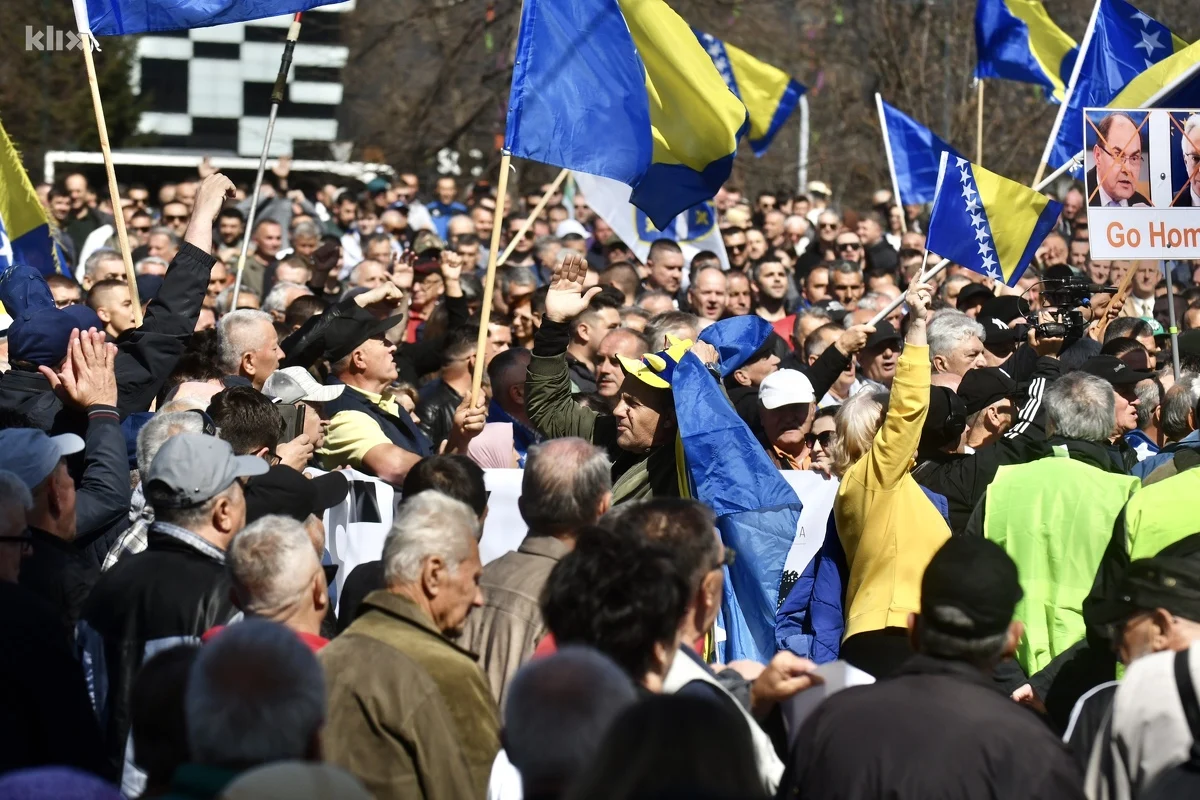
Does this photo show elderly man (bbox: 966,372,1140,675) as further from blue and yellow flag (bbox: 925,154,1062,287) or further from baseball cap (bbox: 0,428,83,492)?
baseball cap (bbox: 0,428,83,492)

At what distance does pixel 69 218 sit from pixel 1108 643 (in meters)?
12.5

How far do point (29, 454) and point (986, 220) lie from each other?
564cm

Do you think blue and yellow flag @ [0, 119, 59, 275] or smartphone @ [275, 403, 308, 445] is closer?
smartphone @ [275, 403, 308, 445]

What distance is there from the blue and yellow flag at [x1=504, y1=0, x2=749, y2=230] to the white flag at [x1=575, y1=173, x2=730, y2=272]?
242cm

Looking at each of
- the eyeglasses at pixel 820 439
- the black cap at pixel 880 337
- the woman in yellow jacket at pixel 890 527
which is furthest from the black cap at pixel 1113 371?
the woman in yellow jacket at pixel 890 527

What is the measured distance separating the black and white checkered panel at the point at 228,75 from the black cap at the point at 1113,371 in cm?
1545

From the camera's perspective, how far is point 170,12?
7438mm

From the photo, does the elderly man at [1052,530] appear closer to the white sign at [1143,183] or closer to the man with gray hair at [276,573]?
the white sign at [1143,183]

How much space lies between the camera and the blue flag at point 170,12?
291 inches

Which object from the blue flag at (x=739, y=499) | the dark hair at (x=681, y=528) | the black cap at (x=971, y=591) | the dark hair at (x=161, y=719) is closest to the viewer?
the dark hair at (x=161, y=719)

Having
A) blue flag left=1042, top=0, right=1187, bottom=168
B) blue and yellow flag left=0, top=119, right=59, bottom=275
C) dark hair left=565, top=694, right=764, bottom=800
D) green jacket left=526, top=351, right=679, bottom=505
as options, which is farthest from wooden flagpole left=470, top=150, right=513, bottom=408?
blue flag left=1042, top=0, right=1187, bottom=168

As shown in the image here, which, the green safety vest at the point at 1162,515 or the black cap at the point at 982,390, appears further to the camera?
the black cap at the point at 982,390

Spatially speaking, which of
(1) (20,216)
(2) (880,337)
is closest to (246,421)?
(1) (20,216)

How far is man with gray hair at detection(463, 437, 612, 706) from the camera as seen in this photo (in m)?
4.79
